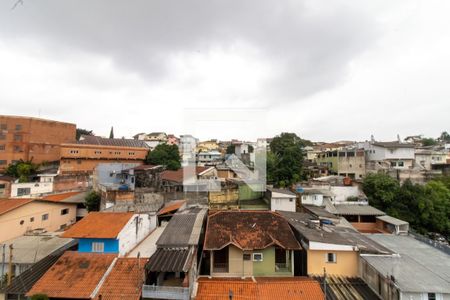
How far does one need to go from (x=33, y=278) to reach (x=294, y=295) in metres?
11.1

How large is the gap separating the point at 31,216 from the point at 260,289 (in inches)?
661

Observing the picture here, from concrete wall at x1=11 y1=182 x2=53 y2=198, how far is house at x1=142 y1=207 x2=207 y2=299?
17.6 m

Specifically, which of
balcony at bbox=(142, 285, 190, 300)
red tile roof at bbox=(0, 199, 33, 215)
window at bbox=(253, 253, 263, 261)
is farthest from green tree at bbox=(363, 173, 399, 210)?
red tile roof at bbox=(0, 199, 33, 215)

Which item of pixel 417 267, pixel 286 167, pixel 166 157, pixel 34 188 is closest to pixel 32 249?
pixel 34 188

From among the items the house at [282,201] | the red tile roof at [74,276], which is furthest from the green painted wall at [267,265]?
the red tile roof at [74,276]

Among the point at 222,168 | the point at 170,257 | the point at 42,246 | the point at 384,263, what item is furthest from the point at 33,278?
the point at 222,168

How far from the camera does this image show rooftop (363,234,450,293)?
7.98 m

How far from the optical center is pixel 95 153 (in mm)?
27797

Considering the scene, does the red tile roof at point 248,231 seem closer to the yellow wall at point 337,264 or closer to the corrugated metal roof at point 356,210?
the yellow wall at point 337,264

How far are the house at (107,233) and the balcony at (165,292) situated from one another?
3.01 meters

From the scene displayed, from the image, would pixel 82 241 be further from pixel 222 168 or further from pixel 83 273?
pixel 222 168

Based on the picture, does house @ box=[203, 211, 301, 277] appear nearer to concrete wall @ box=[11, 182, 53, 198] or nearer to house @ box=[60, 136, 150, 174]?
concrete wall @ box=[11, 182, 53, 198]

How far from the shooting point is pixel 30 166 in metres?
25.3

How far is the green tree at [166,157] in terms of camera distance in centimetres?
2670
